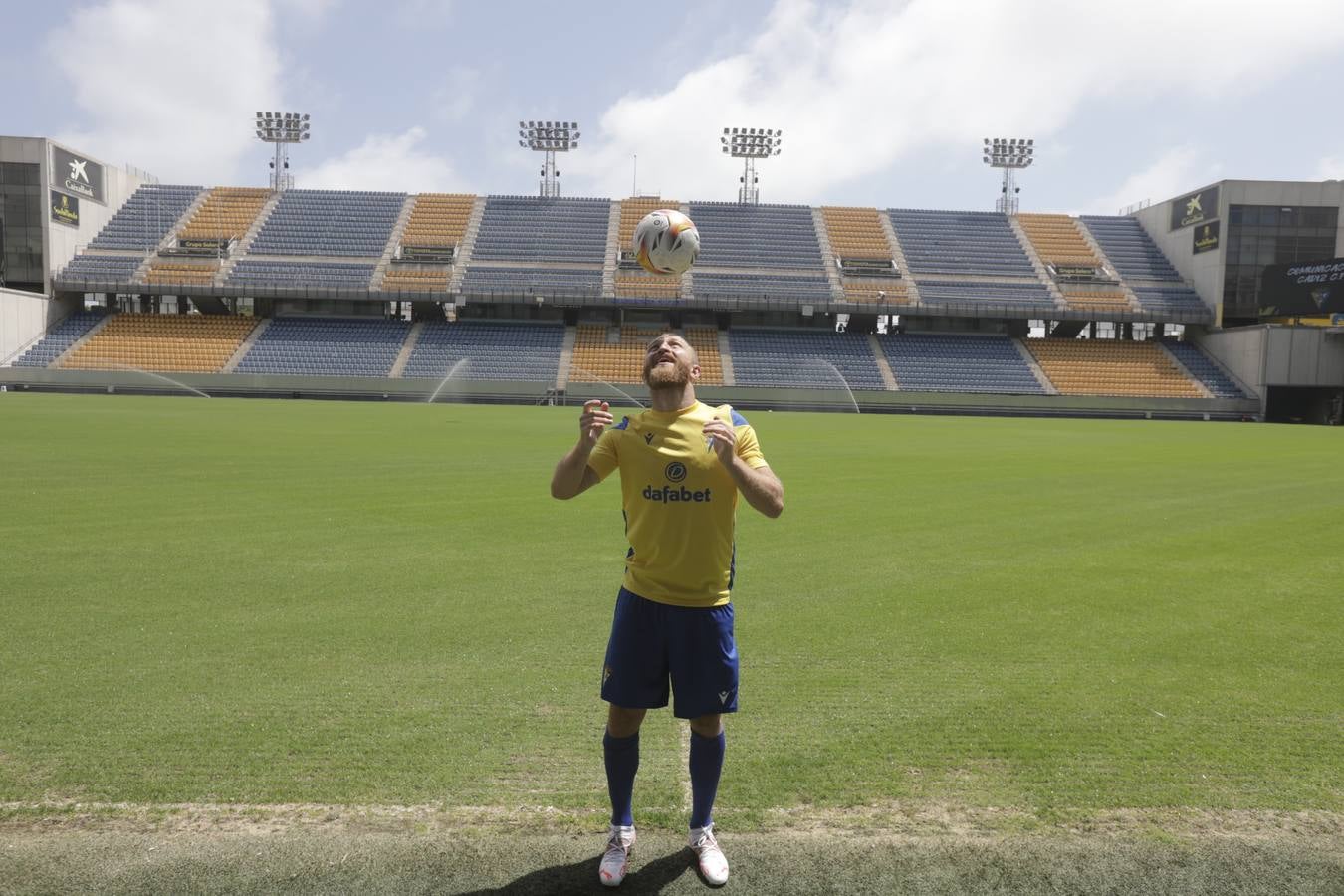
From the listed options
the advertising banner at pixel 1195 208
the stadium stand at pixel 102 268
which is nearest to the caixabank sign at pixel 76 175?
the stadium stand at pixel 102 268

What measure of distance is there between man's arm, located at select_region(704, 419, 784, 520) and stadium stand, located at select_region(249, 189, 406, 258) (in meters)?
60.8

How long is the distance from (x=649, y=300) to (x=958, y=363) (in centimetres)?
2027

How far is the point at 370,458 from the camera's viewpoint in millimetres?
16344

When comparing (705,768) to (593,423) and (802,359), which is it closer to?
(593,423)

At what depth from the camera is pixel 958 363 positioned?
54.2 metres

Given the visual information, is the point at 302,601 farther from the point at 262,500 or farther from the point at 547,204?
the point at 547,204

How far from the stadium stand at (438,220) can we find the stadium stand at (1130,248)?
47.0m

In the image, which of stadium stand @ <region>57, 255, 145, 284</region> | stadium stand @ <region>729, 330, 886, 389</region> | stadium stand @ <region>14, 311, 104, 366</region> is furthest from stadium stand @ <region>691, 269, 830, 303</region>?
stadium stand @ <region>14, 311, 104, 366</region>

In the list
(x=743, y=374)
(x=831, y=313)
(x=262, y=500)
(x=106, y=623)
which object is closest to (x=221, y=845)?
(x=106, y=623)

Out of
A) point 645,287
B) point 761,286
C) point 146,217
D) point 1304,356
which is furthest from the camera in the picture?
point 146,217

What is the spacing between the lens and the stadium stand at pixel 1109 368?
168 ft

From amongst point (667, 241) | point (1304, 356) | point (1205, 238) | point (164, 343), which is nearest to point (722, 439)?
point (667, 241)

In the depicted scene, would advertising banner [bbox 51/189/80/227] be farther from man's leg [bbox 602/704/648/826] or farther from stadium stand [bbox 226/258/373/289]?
man's leg [bbox 602/704/648/826]

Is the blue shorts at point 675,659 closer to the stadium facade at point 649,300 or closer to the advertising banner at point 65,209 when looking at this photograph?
the stadium facade at point 649,300
